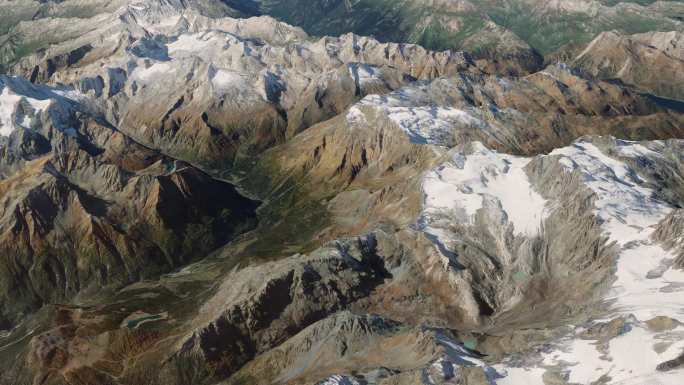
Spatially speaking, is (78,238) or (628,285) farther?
(78,238)

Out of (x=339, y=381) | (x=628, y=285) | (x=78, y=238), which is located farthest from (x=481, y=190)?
(x=78, y=238)

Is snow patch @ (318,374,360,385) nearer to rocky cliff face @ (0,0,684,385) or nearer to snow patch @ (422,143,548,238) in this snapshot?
rocky cliff face @ (0,0,684,385)

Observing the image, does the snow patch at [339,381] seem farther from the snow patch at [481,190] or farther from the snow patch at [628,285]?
the snow patch at [481,190]

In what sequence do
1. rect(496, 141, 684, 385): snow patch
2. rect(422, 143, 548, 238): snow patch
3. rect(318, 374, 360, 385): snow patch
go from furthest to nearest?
rect(422, 143, 548, 238): snow patch
rect(318, 374, 360, 385): snow patch
rect(496, 141, 684, 385): snow patch

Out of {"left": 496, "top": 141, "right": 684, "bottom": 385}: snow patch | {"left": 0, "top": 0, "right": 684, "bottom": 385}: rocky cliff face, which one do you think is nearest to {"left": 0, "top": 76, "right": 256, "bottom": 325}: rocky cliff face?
{"left": 0, "top": 0, "right": 684, "bottom": 385}: rocky cliff face

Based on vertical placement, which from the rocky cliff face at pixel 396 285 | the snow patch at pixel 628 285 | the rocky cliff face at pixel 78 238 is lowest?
the rocky cliff face at pixel 78 238

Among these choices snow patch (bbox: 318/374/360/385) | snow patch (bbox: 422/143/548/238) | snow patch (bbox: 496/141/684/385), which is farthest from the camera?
snow patch (bbox: 422/143/548/238)

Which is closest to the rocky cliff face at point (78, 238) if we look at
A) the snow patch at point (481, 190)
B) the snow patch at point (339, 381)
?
the snow patch at point (481, 190)

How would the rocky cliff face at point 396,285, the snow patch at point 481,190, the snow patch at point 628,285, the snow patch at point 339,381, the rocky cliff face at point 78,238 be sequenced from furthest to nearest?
1. the rocky cliff face at point 78,238
2. the snow patch at point 481,190
3. the rocky cliff face at point 396,285
4. the snow patch at point 339,381
5. the snow patch at point 628,285

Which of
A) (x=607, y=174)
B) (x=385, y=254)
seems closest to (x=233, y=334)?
(x=385, y=254)

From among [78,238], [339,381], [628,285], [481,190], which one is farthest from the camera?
[78,238]

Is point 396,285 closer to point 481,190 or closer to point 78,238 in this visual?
point 481,190

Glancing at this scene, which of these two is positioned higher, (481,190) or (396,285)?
(481,190)
